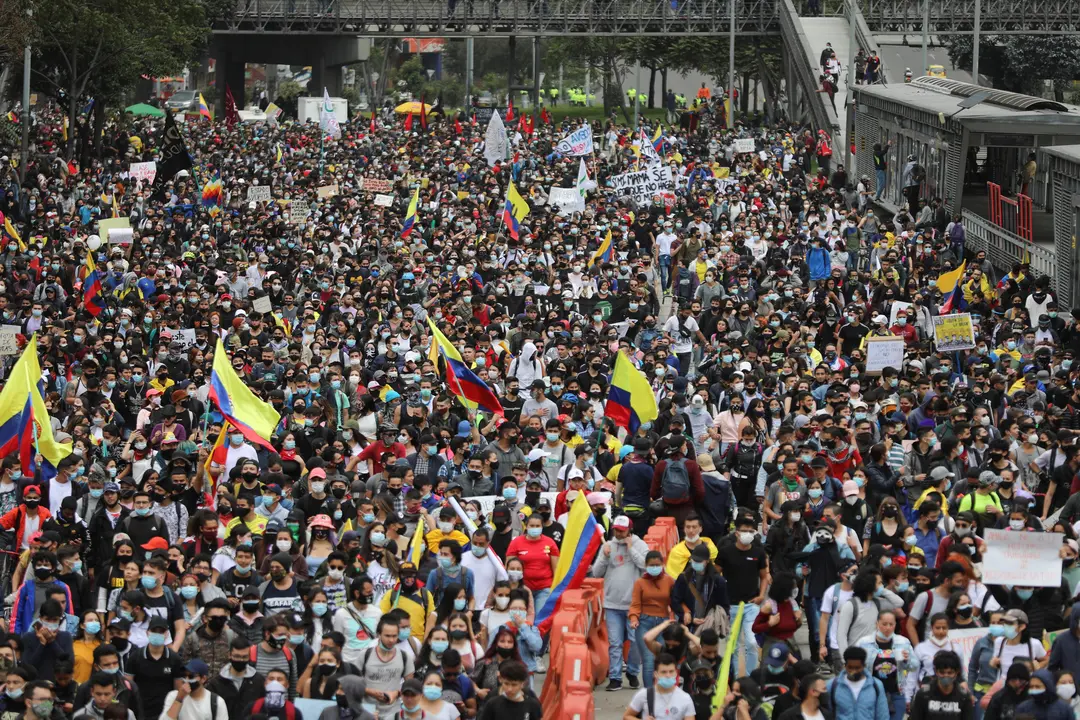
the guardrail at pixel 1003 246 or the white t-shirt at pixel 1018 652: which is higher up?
the white t-shirt at pixel 1018 652

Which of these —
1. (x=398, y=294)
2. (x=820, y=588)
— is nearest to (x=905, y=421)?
(x=820, y=588)

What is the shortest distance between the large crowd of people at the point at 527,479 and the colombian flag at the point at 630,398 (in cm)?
34

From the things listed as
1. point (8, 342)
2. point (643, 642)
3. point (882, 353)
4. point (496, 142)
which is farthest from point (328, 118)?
point (643, 642)

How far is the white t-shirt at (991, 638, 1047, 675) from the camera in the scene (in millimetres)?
11273

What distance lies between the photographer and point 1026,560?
12.3 metres

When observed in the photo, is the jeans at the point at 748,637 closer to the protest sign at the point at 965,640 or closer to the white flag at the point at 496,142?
the protest sign at the point at 965,640

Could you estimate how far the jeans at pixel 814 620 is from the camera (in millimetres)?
12922

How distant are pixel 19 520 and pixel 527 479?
3.69 meters

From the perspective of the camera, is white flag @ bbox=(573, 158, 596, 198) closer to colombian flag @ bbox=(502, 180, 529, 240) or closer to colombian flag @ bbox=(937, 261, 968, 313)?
colombian flag @ bbox=(502, 180, 529, 240)

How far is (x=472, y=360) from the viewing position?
19891 millimetres

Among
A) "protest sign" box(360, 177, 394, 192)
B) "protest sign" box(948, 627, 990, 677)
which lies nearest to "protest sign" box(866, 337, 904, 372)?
"protest sign" box(948, 627, 990, 677)

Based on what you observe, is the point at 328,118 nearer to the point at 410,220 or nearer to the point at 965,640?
the point at 410,220

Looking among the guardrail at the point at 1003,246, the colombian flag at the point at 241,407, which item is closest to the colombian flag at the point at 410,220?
the guardrail at the point at 1003,246

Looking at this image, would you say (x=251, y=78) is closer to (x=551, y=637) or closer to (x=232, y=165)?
(x=232, y=165)
